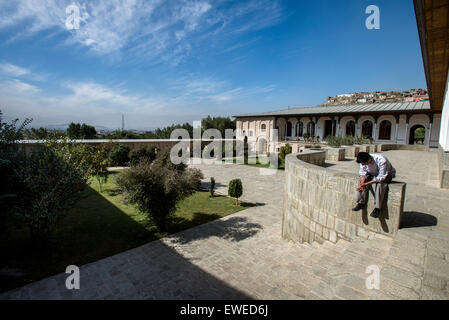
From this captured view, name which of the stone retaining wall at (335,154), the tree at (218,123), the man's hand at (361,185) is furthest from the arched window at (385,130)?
the tree at (218,123)

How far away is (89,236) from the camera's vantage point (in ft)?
21.6

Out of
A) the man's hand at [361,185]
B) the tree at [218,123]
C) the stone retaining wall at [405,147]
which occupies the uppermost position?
the tree at [218,123]

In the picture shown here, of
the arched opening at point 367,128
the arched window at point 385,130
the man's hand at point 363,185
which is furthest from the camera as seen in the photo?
the arched opening at point 367,128

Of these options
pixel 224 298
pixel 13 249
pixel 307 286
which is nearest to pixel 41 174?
pixel 13 249

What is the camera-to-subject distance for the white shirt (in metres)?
3.18

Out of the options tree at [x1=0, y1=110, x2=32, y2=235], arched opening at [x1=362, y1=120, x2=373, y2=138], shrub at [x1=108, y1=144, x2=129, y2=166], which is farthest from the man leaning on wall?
arched opening at [x1=362, y1=120, x2=373, y2=138]

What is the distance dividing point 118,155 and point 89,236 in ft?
45.0

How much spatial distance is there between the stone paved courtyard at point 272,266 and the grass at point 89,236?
0.48 m

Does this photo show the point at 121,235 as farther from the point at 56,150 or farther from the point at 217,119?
the point at 217,119

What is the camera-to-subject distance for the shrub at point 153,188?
19.8ft

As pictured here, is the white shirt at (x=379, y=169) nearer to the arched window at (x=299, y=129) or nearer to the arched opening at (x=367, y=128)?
the arched opening at (x=367, y=128)

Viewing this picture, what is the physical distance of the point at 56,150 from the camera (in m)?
5.34

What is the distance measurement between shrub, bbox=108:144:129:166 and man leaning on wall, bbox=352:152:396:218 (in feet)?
62.9

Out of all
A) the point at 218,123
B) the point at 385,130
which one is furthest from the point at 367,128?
the point at 218,123
